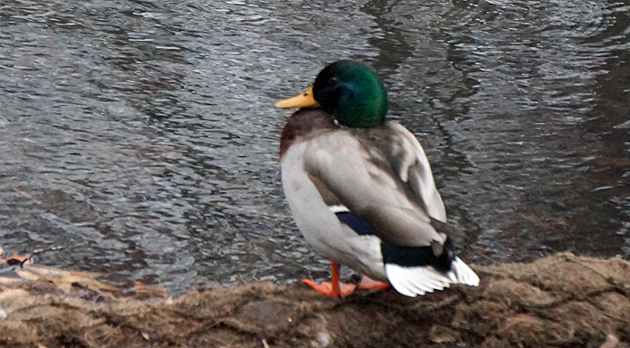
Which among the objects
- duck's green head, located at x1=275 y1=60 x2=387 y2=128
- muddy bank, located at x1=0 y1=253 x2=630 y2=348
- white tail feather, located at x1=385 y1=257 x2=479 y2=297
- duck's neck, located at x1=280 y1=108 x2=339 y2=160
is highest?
duck's green head, located at x1=275 y1=60 x2=387 y2=128

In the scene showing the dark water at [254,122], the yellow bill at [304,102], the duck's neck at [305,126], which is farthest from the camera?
the dark water at [254,122]

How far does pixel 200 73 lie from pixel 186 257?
7.09ft

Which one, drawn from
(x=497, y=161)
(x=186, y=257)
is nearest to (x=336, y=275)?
(x=186, y=257)

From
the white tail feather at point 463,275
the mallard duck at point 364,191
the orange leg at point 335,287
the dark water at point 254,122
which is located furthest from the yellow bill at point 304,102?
the white tail feather at point 463,275

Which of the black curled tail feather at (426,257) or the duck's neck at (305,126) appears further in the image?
the duck's neck at (305,126)

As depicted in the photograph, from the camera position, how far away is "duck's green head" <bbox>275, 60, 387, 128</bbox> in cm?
280

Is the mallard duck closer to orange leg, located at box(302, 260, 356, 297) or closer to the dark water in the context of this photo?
orange leg, located at box(302, 260, 356, 297)

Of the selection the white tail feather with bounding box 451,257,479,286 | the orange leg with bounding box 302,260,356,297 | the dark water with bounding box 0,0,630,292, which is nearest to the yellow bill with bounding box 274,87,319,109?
the orange leg with bounding box 302,260,356,297

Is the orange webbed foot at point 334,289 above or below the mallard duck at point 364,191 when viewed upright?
below

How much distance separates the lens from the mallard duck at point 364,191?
7.38ft

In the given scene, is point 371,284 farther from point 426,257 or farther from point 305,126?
point 305,126

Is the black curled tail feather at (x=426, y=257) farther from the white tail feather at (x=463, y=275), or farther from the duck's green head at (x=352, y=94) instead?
the duck's green head at (x=352, y=94)

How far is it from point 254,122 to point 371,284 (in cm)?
224

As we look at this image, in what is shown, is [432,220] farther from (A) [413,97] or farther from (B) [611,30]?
(B) [611,30]
